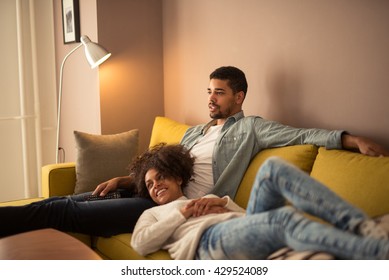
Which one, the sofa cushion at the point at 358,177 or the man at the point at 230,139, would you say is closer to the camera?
the sofa cushion at the point at 358,177

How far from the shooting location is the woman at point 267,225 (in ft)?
4.00

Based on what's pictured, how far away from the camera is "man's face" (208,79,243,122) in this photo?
8.16 ft

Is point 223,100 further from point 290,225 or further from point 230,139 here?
point 290,225

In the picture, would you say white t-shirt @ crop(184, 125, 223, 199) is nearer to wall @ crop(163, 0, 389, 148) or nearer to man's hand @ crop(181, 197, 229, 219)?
wall @ crop(163, 0, 389, 148)

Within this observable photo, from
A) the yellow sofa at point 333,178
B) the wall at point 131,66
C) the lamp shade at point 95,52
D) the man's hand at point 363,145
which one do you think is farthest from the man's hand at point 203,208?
the wall at point 131,66

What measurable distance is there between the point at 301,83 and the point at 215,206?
0.85 metres

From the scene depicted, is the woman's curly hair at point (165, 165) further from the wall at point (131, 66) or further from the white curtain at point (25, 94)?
the white curtain at point (25, 94)

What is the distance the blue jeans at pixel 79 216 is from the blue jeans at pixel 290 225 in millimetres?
626

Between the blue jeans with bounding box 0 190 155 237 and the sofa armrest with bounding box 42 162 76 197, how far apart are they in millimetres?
593

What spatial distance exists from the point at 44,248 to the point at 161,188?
59 centimetres

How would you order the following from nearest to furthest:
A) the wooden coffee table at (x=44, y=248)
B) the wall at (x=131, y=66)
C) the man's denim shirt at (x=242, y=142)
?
1. the wooden coffee table at (x=44, y=248)
2. the man's denim shirt at (x=242, y=142)
3. the wall at (x=131, y=66)

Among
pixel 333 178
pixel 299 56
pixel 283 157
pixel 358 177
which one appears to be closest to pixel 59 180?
pixel 283 157

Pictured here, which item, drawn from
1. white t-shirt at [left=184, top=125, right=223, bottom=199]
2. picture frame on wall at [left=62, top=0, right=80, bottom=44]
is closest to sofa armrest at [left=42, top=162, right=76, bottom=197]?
white t-shirt at [left=184, top=125, right=223, bottom=199]

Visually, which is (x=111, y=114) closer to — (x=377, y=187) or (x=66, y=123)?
(x=66, y=123)
